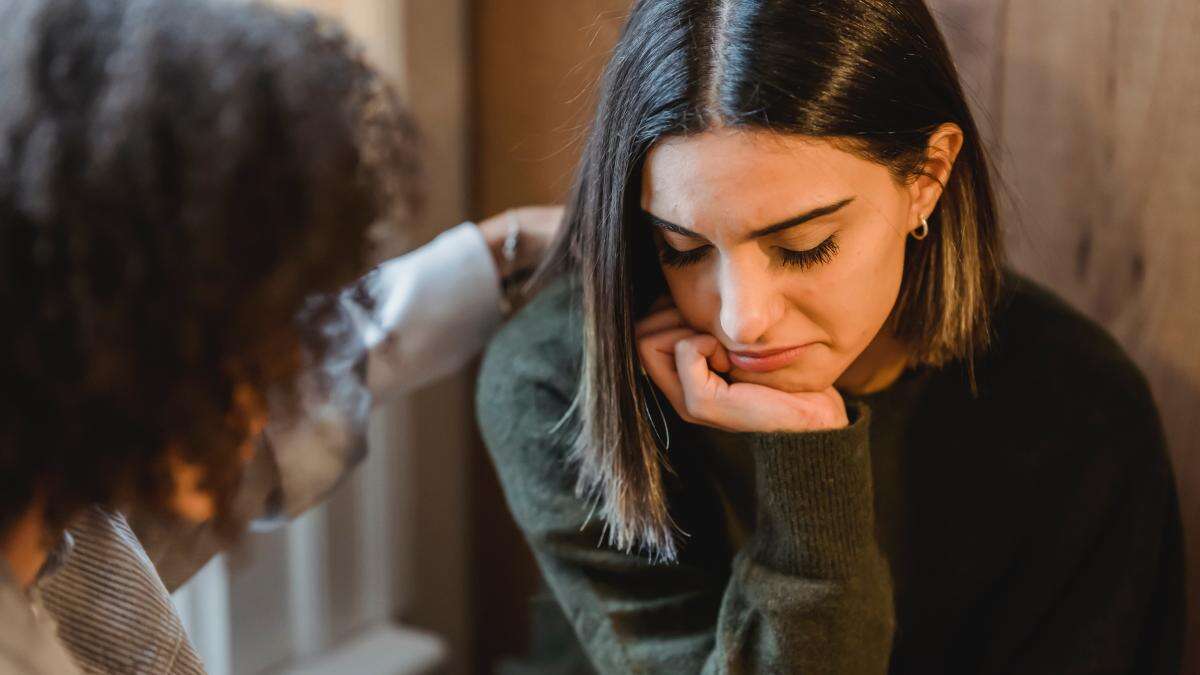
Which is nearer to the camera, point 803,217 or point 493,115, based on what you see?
point 803,217

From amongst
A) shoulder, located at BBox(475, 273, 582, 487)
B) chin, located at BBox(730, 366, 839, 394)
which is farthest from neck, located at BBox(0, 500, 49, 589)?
chin, located at BBox(730, 366, 839, 394)

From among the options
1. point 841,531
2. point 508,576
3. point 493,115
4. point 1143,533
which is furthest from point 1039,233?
point 508,576

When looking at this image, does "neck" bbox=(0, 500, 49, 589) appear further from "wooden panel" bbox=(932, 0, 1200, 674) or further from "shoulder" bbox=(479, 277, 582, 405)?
"wooden panel" bbox=(932, 0, 1200, 674)

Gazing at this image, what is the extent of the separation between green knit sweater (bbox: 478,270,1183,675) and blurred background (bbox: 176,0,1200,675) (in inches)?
5.0

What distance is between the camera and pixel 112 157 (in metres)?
0.61

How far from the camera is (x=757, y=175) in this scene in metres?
0.84

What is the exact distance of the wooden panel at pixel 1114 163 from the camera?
1.07m

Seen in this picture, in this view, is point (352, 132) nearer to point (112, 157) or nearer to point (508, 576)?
point (112, 157)

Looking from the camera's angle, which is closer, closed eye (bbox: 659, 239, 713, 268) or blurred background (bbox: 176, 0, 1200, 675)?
closed eye (bbox: 659, 239, 713, 268)

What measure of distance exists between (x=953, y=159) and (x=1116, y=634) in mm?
443

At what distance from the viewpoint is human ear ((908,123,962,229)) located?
0.92 m

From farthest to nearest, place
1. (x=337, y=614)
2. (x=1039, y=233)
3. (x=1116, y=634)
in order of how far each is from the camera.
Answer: (x=337, y=614) → (x=1039, y=233) → (x=1116, y=634)

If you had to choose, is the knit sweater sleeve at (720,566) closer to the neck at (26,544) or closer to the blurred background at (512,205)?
the blurred background at (512,205)

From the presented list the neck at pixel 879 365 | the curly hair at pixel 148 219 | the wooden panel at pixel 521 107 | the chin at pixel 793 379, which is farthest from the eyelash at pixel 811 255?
the wooden panel at pixel 521 107
